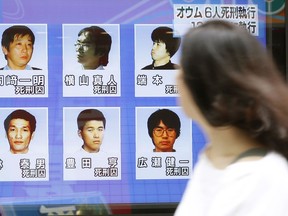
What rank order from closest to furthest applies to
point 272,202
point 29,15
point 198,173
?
point 272,202, point 198,173, point 29,15

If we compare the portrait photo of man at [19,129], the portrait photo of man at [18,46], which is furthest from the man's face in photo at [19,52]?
the portrait photo of man at [19,129]

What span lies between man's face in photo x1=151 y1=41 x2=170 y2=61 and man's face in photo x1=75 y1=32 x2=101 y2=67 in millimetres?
439

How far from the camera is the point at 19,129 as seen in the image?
4.32 meters

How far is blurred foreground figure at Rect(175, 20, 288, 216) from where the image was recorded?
1.54 meters

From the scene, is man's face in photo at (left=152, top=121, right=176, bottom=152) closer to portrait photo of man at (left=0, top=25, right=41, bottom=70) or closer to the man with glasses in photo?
the man with glasses in photo

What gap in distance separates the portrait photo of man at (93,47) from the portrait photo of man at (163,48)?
0.32 m

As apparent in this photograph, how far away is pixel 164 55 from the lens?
4.45 m

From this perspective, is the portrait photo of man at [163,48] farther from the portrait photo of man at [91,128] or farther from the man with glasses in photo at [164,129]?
the portrait photo of man at [91,128]

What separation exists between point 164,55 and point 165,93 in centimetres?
27

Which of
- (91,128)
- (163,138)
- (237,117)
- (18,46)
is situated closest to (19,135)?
(91,128)

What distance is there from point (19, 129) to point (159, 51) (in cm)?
113

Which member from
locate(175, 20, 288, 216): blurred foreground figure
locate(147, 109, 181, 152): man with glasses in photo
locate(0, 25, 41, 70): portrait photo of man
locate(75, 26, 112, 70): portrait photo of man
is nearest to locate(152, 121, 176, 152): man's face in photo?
locate(147, 109, 181, 152): man with glasses in photo

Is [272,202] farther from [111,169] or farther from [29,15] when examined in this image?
[29,15]

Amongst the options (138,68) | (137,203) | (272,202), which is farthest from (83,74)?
(272,202)
